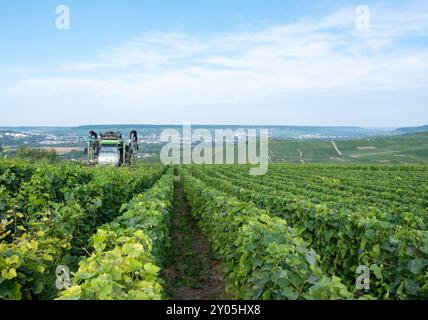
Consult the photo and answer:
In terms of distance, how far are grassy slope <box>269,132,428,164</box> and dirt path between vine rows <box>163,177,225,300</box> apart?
256 feet

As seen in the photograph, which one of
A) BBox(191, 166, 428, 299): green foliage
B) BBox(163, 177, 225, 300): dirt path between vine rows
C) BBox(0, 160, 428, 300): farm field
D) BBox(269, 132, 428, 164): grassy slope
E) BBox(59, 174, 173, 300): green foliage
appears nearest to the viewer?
BBox(59, 174, 173, 300): green foliage

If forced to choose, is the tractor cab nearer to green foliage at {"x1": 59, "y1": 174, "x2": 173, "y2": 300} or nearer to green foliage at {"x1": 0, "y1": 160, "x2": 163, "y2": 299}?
green foliage at {"x1": 0, "y1": 160, "x2": 163, "y2": 299}

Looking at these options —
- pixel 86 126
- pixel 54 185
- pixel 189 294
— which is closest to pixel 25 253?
pixel 189 294

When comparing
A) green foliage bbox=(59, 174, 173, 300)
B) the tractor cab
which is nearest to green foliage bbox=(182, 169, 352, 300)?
green foliage bbox=(59, 174, 173, 300)

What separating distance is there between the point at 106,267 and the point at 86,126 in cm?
16595

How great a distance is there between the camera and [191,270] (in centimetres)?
978

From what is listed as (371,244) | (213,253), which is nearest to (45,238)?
(371,244)

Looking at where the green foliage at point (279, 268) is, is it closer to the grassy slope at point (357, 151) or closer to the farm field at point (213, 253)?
the farm field at point (213, 253)

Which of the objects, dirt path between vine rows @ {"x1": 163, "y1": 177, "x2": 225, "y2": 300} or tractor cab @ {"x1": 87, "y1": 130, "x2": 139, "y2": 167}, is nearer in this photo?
dirt path between vine rows @ {"x1": 163, "y1": 177, "x2": 225, "y2": 300}

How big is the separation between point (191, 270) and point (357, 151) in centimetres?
10136

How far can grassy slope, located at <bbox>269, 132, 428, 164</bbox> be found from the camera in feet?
293

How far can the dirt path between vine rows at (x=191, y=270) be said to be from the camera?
825cm

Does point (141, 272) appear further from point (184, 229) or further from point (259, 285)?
point (184, 229)
